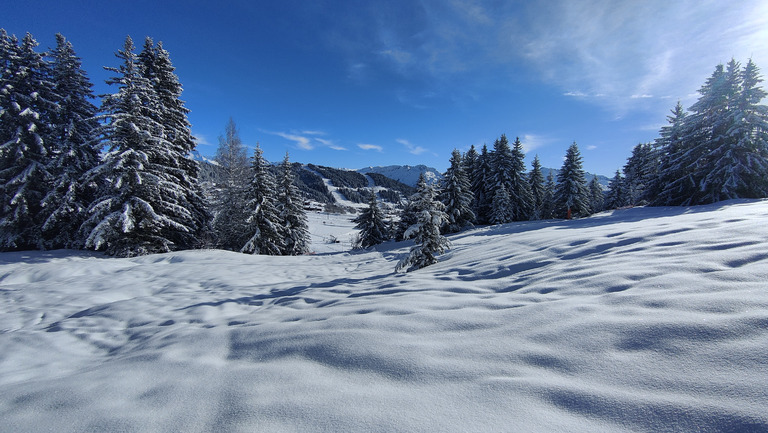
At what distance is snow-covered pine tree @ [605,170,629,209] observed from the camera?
3422 cm

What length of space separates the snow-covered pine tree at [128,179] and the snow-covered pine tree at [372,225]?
16727mm

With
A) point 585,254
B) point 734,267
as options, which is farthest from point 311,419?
point 585,254

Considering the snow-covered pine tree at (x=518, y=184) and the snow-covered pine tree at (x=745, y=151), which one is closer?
the snow-covered pine tree at (x=745, y=151)

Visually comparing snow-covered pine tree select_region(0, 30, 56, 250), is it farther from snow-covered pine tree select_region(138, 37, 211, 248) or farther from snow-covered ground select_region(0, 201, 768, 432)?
snow-covered ground select_region(0, 201, 768, 432)

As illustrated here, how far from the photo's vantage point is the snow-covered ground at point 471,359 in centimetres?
153

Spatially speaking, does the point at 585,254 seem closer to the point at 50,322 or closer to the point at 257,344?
the point at 257,344

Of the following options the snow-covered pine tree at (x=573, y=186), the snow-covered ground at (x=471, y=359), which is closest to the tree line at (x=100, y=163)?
the snow-covered ground at (x=471, y=359)

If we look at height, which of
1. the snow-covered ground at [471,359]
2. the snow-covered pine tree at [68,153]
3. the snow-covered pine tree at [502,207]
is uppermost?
the snow-covered pine tree at [68,153]

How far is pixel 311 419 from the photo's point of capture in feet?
5.57

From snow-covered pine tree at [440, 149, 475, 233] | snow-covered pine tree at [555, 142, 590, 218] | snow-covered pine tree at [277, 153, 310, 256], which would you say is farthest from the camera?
snow-covered pine tree at [555, 142, 590, 218]

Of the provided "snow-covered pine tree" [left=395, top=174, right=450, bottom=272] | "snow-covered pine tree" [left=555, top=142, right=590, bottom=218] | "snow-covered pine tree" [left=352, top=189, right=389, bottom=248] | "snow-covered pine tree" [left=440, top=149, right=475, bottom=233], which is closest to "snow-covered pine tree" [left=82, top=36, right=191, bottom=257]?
"snow-covered pine tree" [left=395, top=174, right=450, bottom=272]

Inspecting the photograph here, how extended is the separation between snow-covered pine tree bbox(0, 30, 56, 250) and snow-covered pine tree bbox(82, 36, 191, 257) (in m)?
3.80

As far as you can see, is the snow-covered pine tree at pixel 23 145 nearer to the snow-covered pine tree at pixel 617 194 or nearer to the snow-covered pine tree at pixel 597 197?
the snow-covered pine tree at pixel 617 194

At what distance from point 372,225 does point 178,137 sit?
17.3 metres
